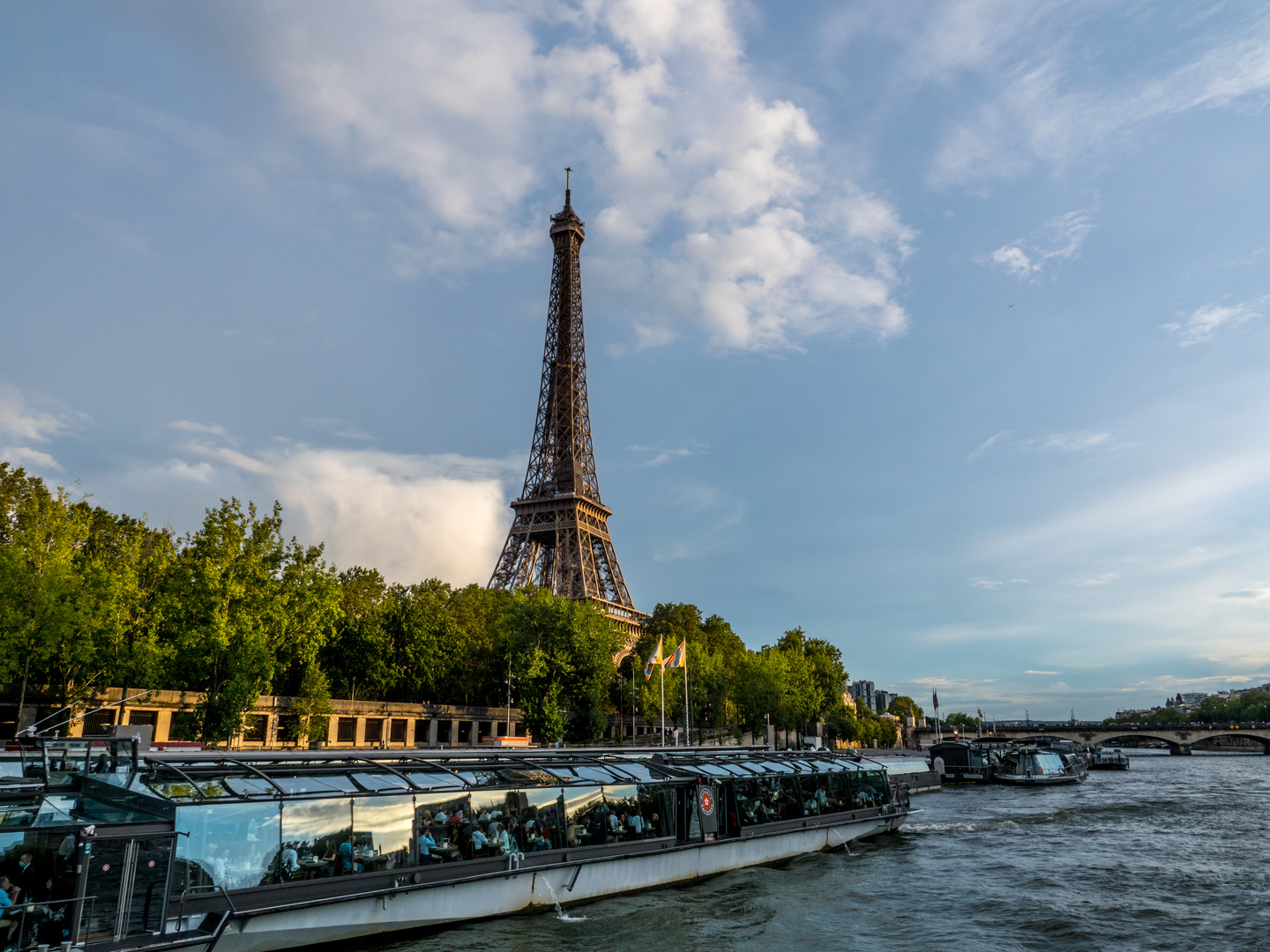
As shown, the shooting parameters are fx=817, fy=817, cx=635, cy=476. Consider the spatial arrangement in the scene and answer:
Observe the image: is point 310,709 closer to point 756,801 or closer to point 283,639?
point 283,639

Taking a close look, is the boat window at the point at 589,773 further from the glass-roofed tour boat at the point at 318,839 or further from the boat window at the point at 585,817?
the boat window at the point at 585,817

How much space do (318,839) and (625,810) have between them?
30.1 feet

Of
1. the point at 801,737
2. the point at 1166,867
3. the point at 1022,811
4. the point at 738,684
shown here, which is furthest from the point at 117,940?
the point at 801,737

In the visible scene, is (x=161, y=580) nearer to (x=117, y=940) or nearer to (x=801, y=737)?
(x=117, y=940)

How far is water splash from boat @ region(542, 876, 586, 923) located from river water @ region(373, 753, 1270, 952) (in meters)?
0.09

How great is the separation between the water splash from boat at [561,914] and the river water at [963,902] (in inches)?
3.6

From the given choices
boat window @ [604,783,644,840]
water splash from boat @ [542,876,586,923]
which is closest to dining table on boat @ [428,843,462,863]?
water splash from boat @ [542,876,586,923]

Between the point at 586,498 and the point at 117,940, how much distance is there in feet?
309

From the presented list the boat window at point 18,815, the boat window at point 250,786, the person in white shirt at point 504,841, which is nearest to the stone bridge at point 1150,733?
the person in white shirt at point 504,841

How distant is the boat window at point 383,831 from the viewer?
16625mm

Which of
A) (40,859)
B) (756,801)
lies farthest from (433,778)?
(756,801)

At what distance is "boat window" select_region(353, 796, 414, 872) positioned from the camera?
16.6 m

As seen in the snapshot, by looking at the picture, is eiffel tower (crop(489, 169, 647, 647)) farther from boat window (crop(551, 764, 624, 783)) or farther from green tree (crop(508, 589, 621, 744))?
boat window (crop(551, 764, 624, 783))

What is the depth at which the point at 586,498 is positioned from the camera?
4188 inches
